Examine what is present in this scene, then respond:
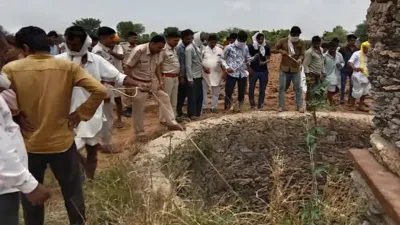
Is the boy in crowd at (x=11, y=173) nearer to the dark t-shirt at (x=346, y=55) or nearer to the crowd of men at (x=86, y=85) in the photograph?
the crowd of men at (x=86, y=85)

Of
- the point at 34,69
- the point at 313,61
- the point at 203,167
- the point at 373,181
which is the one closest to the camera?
the point at 373,181

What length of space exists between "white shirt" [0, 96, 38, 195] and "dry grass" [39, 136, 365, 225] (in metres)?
0.88

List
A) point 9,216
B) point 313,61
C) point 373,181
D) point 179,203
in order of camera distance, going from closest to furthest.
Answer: point 9,216 → point 373,181 → point 179,203 → point 313,61

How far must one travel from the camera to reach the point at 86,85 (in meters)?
3.17

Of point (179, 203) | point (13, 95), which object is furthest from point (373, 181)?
point (13, 95)

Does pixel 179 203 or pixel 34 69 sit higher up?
pixel 34 69

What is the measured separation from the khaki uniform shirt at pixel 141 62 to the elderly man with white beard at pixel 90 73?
1887 mm

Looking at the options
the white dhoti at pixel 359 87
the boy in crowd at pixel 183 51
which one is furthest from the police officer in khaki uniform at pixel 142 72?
the white dhoti at pixel 359 87

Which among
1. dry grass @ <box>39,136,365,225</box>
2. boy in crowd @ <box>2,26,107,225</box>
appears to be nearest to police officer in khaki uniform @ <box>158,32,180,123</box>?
dry grass @ <box>39,136,365,225</box>

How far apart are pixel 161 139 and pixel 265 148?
2162 millimetres

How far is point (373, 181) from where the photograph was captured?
2707 millimetres

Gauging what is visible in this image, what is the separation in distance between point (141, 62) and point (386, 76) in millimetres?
3911

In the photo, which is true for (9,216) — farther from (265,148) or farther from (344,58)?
(344,58)

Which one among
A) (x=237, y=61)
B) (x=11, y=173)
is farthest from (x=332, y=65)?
(x=11, y=173)
